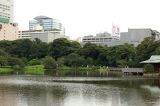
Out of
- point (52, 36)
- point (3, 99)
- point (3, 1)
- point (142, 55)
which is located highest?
point (3, 1)

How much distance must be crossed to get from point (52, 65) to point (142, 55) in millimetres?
21831

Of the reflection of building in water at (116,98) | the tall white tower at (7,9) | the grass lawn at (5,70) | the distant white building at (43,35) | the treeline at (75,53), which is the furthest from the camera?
the tall white tower at (7,9)

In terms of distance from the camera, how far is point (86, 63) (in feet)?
272

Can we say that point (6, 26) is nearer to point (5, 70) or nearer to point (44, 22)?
point (44, 22)

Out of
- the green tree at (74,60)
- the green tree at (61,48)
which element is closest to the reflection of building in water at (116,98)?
the green tree at (74,60)

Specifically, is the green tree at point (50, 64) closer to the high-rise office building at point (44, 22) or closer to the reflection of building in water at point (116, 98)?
the reflection of building in water at point (116, 98)

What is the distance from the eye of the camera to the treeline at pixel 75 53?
68.9 meters

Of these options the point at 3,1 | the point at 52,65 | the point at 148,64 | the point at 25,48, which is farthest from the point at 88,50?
the point at 3,1

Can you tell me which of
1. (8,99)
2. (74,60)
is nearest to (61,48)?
(74,60)

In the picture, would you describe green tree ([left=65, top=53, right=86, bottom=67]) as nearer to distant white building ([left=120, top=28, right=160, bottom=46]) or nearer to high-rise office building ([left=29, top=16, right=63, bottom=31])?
distant white building ([left=120, top=28, right=160, bottom=46])

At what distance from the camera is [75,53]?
87.4 metres

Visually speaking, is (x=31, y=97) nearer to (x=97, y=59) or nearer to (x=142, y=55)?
(x=142, y=55)

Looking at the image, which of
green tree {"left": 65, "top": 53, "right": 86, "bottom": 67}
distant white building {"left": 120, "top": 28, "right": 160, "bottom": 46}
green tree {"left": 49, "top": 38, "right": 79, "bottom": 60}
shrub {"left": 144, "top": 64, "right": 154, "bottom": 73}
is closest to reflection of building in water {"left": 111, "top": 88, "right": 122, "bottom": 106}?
shrub {"left": 144, "top": 64, "right": 154, "bottom": 73}

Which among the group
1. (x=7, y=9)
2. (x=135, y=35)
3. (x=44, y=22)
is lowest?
(x=135, y=35)
